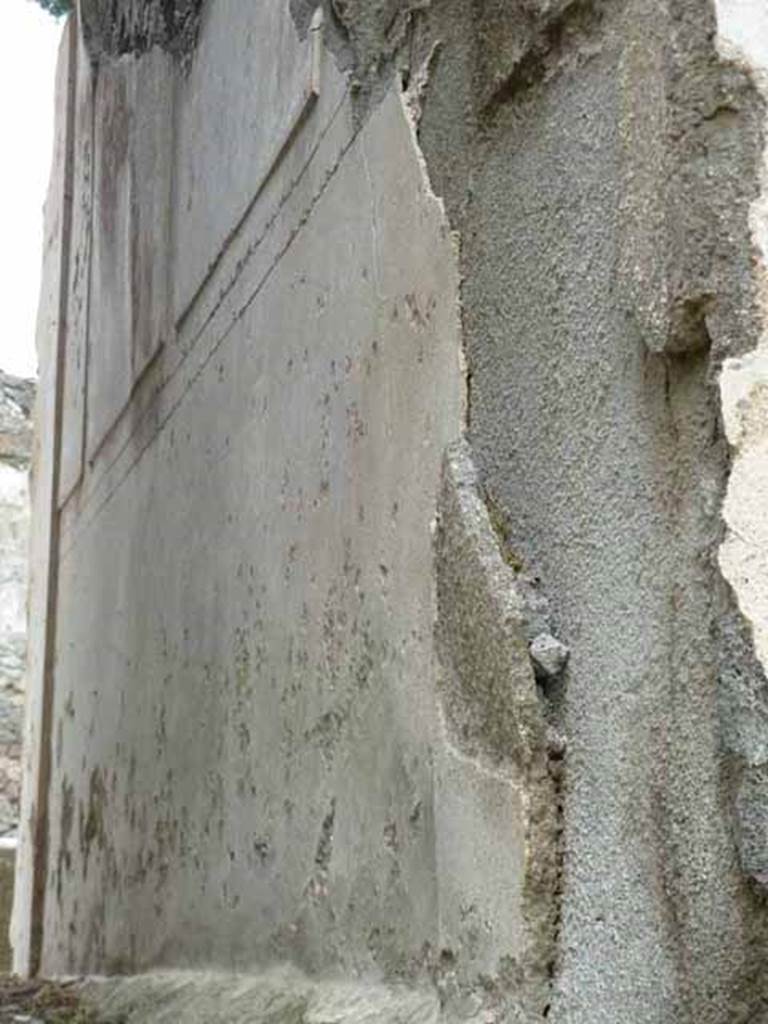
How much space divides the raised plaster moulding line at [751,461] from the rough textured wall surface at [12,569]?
868cm

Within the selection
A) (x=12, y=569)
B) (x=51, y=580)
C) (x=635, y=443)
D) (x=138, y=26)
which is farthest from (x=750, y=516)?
(x=12, y=569)

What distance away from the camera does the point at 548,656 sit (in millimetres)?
1694

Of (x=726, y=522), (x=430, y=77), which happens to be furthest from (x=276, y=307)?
(x=726, y=522)

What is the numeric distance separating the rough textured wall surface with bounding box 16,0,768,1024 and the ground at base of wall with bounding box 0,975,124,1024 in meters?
0.37

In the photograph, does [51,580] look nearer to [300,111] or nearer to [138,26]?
[138,26]

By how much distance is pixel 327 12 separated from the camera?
2.47 m

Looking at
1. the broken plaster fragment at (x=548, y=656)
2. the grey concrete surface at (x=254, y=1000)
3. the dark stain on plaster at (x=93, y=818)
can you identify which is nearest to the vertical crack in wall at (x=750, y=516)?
the broken plaster fragment at (x=548, y=656)

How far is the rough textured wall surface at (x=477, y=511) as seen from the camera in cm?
148

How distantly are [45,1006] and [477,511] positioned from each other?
8.41 feet

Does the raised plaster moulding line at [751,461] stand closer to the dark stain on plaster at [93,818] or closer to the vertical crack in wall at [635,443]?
the vertical crack in wall at [635,443]

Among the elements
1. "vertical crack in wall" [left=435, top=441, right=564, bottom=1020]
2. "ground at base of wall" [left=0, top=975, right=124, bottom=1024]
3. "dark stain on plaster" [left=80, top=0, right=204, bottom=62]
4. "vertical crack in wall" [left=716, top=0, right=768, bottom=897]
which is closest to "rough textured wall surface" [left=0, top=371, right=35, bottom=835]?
"dark stain on plaster" [left=80, top=0, right=204, bottom=62]

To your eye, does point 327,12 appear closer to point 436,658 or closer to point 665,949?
point 436,658

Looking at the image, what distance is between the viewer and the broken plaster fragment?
169 centimetres

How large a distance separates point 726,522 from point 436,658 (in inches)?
22.0
